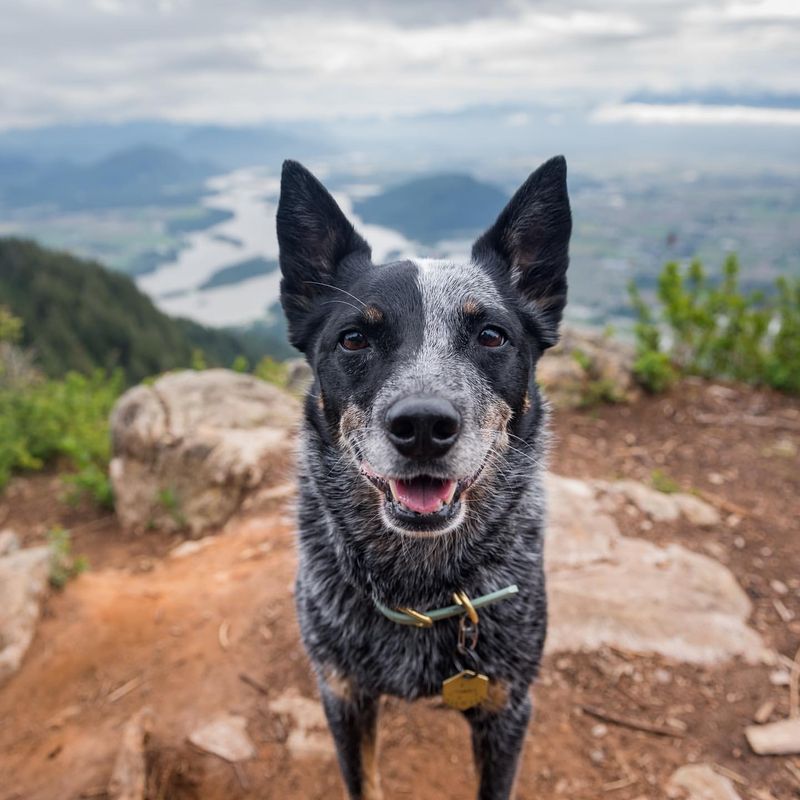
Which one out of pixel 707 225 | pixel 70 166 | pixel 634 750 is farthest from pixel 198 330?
pixel 70 166

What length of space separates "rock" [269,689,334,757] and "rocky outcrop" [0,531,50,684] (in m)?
1.87

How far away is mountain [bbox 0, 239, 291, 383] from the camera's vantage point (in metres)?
52.5

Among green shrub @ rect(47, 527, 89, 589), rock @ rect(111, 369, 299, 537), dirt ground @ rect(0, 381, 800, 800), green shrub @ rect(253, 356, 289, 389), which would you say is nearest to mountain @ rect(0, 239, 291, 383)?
green shrub @ rect(253, 356, 289, 389)

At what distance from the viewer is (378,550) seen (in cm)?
250

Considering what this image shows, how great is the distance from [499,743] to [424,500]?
1.30m

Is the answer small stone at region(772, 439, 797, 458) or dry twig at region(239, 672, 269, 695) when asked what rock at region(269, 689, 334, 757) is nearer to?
dry twig at region(239, 672, 269, 695)

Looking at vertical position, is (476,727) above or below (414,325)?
below

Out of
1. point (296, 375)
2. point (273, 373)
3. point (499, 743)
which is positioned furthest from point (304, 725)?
point (273, 373)

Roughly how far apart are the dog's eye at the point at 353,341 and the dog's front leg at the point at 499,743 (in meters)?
1.73

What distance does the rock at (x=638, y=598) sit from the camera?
12.4 feet

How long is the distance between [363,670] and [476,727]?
609mm

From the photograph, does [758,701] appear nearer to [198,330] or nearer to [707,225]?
[707,225]

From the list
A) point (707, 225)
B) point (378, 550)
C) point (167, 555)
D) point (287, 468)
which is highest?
point (378, 550)

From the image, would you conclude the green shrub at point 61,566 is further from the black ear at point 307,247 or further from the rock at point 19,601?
the black ear at point 307,247
